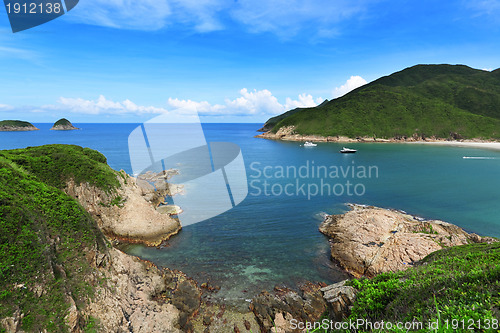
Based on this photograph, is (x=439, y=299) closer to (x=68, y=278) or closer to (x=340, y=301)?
(x=340, y=301)

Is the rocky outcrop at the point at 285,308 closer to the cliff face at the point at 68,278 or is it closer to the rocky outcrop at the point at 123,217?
the cliff face at the point at 68,278

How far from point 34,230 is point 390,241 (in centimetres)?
3255

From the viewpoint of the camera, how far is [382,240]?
2886 centimetres

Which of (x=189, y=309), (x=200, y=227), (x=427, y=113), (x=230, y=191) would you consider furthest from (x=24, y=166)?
(x=427, y=113)

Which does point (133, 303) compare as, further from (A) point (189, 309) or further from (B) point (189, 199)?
(B) point (189, 199)

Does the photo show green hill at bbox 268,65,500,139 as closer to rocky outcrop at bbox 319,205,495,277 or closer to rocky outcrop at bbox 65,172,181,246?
rocky outcrop at bbox 319,205,495,277

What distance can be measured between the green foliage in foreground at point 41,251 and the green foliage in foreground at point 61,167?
1138 centimetres

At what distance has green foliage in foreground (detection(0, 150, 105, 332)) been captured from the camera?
12.3m

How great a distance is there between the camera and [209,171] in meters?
73.2

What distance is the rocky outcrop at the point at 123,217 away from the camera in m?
30.3

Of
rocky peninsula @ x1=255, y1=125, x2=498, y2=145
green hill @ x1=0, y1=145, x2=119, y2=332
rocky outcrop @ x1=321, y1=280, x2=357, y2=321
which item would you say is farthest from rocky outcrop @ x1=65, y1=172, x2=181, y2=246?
rocky peninsula @ x1=255, y1=125, x2=498, y2=145

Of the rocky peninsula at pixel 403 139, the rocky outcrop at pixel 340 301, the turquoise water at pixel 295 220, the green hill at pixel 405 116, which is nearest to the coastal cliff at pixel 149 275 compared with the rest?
the rocky outcrop at pixel 340 301

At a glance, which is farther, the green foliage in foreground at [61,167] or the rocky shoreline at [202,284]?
the green foliage in foreground at [61,167]

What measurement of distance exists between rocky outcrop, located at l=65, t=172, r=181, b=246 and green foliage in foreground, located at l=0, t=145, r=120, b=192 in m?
0.99
